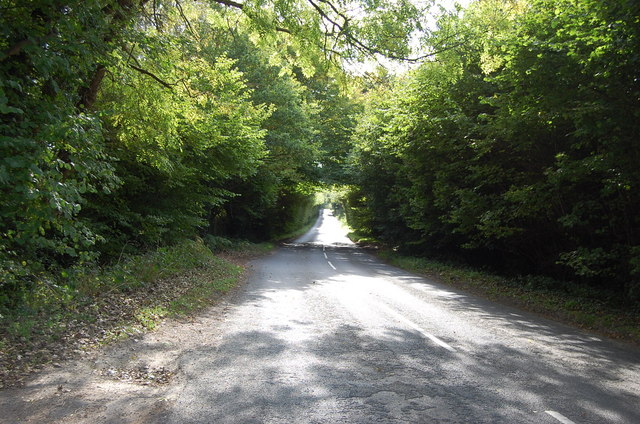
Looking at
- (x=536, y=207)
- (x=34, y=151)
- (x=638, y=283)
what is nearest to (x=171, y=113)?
(x=34, y=151)

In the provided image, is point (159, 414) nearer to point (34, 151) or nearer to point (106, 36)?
point (34, 151)

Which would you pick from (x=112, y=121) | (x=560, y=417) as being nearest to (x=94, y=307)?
(x=112, y=121)

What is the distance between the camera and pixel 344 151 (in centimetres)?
3444

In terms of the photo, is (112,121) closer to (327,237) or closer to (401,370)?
(401,370)

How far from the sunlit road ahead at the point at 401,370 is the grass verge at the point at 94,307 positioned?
1457mm

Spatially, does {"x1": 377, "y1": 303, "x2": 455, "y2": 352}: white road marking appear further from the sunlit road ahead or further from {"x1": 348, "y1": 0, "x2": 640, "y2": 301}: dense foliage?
{"x1": 348, "y1": 0, "x2": 640, "y2": 301}: dense foliage

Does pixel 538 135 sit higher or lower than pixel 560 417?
higher

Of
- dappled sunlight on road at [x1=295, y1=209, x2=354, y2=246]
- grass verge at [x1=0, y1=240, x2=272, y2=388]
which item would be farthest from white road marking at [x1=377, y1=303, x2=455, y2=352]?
dappled sunlight on road at [x1=295, y1=209, x2=354, y2=246]

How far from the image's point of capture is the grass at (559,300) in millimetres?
9016

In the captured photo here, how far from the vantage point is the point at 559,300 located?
37.4ft

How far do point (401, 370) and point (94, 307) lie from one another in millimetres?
5335

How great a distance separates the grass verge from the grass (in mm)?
8026

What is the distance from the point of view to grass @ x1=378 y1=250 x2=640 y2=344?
29.6 ft

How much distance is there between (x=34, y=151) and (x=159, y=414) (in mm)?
3465
